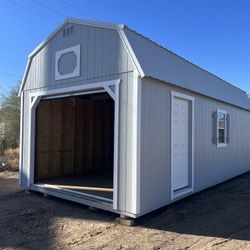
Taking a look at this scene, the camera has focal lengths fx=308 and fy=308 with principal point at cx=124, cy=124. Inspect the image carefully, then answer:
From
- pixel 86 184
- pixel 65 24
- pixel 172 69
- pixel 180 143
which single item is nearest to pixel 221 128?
pixel 180 143

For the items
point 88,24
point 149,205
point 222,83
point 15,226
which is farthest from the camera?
point 222,83

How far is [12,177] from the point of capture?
1088 cm

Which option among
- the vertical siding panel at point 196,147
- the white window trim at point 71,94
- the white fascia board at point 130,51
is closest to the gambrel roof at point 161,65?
the white fascia board at point 130,51

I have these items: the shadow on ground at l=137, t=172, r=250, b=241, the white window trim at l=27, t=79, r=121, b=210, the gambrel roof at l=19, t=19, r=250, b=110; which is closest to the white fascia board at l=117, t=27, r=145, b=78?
the gambrel roof at l=19, t=19, r=250, b=110

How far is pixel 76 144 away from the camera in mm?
10672

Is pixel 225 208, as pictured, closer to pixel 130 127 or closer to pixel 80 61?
pixel 130 127

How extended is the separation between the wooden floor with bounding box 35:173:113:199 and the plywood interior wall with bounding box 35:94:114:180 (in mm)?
590

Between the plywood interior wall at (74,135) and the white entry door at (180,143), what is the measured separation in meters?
3.94

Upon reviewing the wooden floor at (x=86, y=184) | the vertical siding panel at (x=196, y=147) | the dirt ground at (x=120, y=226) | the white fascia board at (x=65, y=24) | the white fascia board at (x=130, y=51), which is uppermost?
the white fascia board at (x=65, y=24)

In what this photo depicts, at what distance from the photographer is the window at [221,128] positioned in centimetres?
949

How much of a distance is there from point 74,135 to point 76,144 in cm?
36

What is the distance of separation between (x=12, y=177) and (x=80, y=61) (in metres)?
6.08

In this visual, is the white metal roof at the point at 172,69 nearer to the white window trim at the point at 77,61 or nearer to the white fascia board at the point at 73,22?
the white fascia board at the point at 73,22

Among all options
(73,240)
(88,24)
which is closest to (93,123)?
(88,24)
